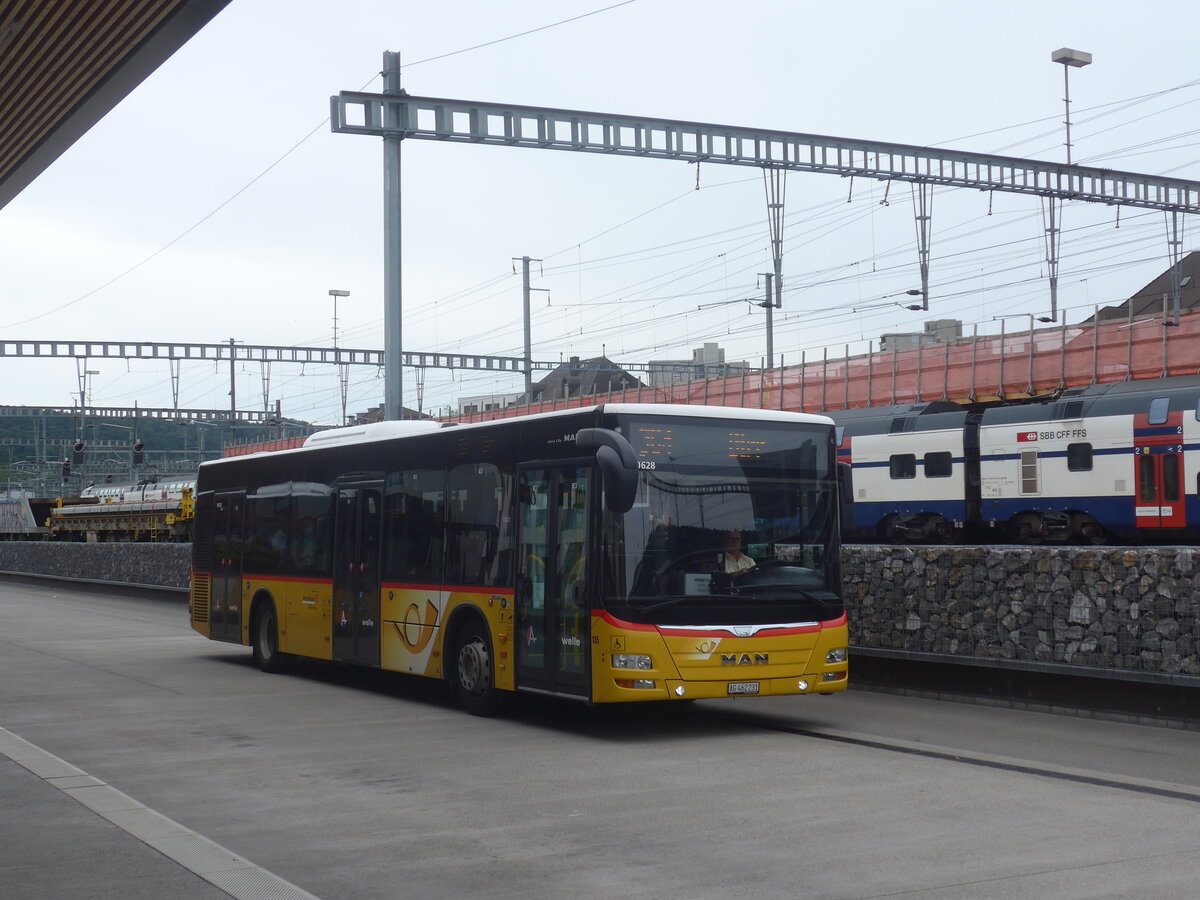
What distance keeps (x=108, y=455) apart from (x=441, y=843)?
11475 centimetres

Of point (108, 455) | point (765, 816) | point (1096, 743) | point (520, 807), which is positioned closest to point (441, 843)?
point (520, 807)

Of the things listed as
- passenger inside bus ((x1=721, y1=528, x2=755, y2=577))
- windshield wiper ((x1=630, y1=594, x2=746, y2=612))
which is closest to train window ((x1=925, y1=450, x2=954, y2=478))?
passenger inside bus ((x1=721, y1=528, x2=755, y2=577))

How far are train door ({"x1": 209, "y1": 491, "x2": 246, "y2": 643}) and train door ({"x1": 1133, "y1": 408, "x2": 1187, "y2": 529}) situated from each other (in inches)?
705

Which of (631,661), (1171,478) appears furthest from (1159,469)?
(631,661)

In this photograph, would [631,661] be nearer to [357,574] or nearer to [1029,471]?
[357,574]

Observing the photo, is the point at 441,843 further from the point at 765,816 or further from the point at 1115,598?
the point at 1115,598

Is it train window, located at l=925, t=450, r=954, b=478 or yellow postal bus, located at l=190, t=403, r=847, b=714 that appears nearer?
yellow postal bus, located at l=190, t=403, r=847, b=714

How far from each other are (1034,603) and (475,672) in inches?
204

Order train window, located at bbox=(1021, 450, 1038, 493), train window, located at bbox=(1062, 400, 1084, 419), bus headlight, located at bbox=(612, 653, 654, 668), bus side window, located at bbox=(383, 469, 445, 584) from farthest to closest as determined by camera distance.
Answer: train window, located at bbox=(1021, 450, 1038, 493) < train window, located at bbox=(1062, 400, 1084, 419) < bus side window, located at bbox=(383, 469, 445, 584) < bus headlight, located at bbox=(612, 653, 654, 668)

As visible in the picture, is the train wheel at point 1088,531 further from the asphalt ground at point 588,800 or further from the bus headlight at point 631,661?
the bus headlight at point 631,661

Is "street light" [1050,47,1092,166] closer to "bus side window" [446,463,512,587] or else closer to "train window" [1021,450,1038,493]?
"train window" [1021,450,1038,493]

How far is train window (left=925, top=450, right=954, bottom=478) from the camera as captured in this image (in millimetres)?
33344

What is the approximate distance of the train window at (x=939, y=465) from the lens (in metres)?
33.3

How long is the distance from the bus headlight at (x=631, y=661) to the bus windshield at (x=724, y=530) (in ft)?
0.94
